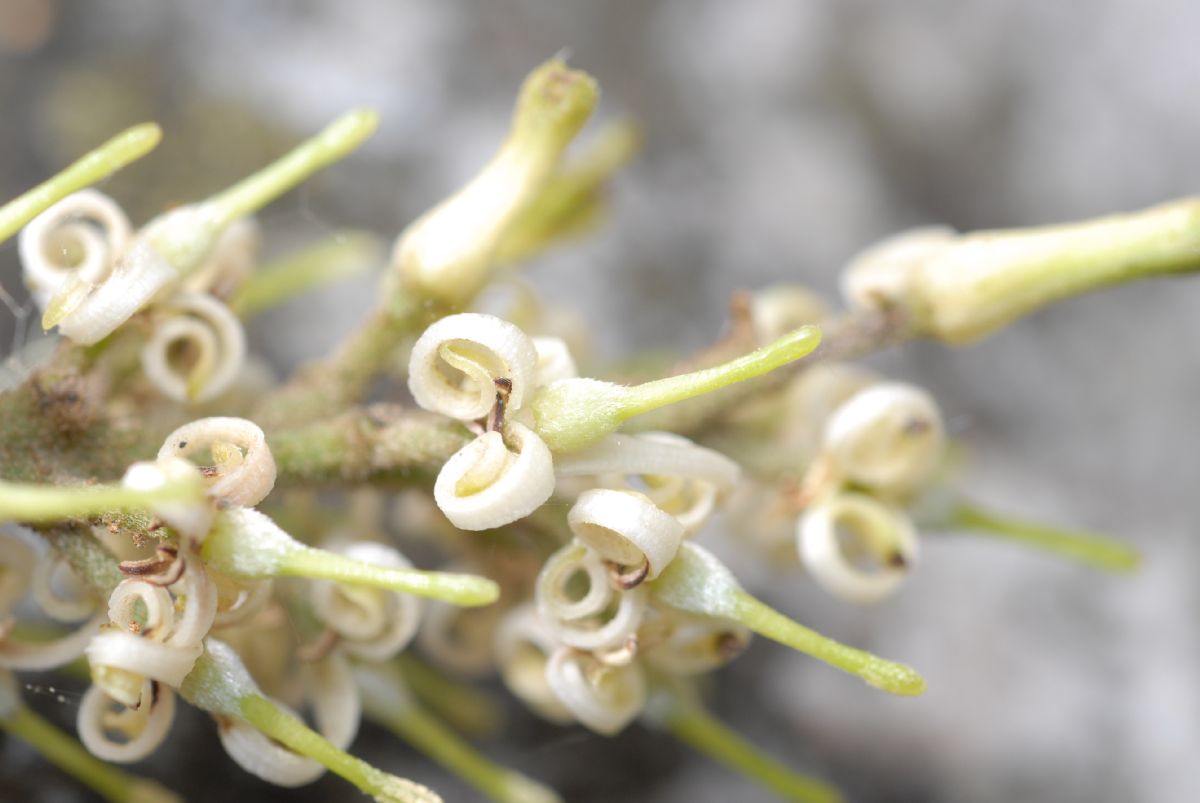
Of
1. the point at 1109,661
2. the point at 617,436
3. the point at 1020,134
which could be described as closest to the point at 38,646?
the point at 617,436

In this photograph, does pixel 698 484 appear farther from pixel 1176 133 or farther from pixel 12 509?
pixel 1176 133

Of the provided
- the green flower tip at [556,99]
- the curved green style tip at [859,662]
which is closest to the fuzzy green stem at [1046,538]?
the curved green style tip at [859,662]

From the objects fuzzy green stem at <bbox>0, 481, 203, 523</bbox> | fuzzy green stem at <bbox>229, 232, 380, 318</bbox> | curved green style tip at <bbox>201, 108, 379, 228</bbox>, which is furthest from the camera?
fuzzy green stem at <bbox>229, 232, 380, 318</bbox>

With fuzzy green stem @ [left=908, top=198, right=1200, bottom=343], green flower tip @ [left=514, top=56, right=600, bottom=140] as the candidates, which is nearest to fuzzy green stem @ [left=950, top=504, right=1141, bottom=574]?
fuzzy green stem @ [left=908, top=198, right=1200, bottom=343]

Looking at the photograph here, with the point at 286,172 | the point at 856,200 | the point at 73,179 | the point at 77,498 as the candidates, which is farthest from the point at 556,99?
the point at 856,200

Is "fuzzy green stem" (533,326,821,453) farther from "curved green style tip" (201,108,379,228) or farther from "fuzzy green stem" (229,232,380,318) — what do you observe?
"fuzzy green stem" (229,232,380,318)

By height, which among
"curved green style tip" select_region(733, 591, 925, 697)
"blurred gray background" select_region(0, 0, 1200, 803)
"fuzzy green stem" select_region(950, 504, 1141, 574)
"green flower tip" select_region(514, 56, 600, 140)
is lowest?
"curved green style tip" select_region(733, 591, 925, 697)

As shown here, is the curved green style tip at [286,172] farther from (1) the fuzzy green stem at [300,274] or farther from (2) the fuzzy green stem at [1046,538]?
(2) the fuzzy green stem at [1046,538]

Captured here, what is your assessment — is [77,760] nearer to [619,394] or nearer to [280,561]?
[280,561]

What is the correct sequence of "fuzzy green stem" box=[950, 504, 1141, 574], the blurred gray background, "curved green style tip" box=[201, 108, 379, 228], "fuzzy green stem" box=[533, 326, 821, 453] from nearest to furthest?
"fuzzy green stem" box=[533, 326, 821, 453]
"curved green style tip" box=[201, 108, 379, 228]
"fuzzy green stem" box=[950, 504, 1141, 574]
the blurred gray background
